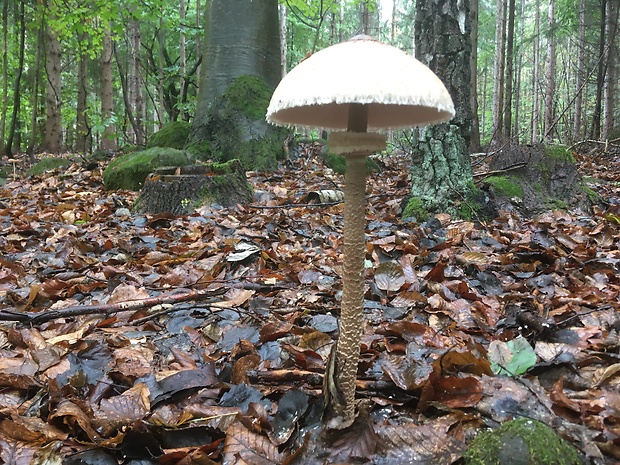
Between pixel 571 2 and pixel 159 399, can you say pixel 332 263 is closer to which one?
pixel 159 399

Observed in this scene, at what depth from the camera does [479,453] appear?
132cm

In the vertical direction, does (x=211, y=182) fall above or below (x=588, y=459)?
above

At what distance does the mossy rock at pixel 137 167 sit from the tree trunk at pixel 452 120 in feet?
13.0

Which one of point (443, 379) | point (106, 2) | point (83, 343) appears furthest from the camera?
point (106, 2)

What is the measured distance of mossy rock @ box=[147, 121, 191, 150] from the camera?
909 centimetres

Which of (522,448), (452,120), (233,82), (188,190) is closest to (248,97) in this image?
(233,82)

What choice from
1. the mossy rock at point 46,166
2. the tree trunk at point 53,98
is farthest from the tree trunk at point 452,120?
the tree trunk at point 53,98

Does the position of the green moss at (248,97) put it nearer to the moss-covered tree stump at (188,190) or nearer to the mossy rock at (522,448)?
the moss-covered tree stump at (188,190)

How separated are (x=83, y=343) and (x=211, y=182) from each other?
10.3 feet

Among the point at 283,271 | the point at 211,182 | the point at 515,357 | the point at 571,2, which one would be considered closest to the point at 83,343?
the point at 283,271

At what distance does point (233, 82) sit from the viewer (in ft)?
25.2

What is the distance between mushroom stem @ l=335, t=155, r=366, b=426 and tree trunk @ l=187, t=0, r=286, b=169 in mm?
6204

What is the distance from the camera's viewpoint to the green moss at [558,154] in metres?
5.01

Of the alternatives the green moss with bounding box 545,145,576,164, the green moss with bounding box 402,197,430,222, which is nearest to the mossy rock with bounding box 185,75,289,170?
the green moss with bounding box 402,197,430,222
